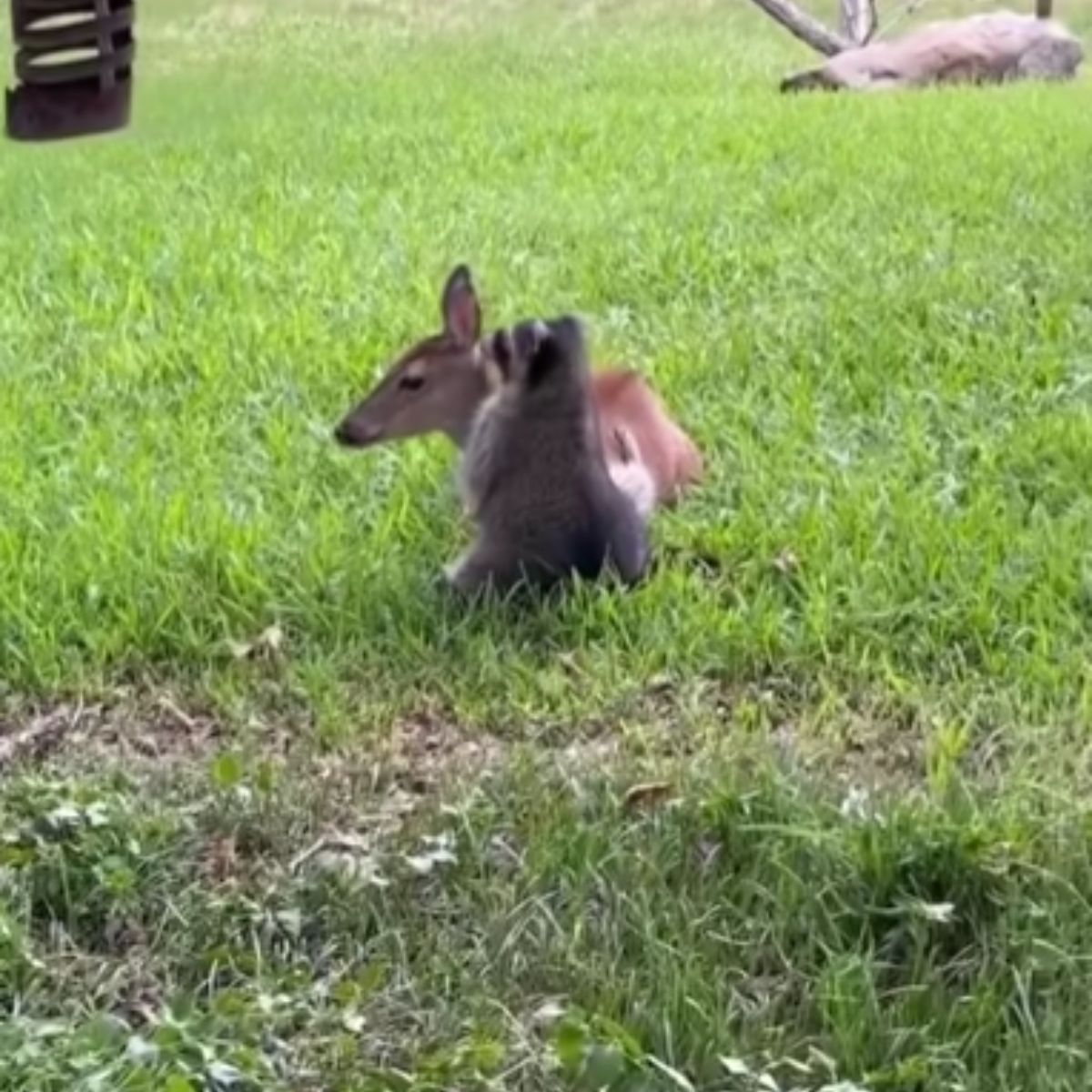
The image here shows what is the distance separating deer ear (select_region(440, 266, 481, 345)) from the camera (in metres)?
3.80

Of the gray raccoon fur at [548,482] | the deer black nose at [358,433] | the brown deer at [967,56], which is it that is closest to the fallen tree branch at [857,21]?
the brown deer at [967,56]

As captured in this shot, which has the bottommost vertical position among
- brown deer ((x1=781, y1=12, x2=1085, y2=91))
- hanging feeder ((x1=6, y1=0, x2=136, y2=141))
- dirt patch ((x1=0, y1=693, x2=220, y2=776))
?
brown deer ((x1=781, y1=12, x2=1085, y2=91))

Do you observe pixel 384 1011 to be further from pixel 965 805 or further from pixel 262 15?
pixel 262 15

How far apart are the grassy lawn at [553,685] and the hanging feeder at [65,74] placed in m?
0.91

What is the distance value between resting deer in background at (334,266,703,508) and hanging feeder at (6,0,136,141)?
1498mm

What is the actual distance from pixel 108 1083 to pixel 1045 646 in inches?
63.1

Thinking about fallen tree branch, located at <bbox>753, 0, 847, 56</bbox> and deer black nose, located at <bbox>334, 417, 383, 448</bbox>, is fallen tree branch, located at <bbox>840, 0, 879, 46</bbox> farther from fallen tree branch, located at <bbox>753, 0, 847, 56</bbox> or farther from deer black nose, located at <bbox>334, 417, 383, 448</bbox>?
deer black nose, located at <bbox>334, 417, 383, 448</bbox>

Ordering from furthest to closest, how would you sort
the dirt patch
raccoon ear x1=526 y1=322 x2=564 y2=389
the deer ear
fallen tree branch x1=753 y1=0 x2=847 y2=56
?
1. fallen tree branch x1=753 y1=0 x2=847 y2=56
2. the deer ear
3. raccoon ear x1=526 y1=322 x2=564 y2=389
4. the dirt patch

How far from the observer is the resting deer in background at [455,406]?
3.80 m

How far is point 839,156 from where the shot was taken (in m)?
7.28

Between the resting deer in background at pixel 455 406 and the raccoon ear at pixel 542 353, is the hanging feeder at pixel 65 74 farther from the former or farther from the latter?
the resting deer in background at pixel 455 406

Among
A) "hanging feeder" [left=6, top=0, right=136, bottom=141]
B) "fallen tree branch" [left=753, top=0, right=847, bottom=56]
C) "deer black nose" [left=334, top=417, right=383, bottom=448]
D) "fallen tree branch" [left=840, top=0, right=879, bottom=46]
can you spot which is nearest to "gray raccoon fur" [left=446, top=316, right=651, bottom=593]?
"deer black nose" [left=334, top=417, right=383, bottom=448]

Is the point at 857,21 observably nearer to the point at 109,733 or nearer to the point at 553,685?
the point at 553,685

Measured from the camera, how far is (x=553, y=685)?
10.8 feet
